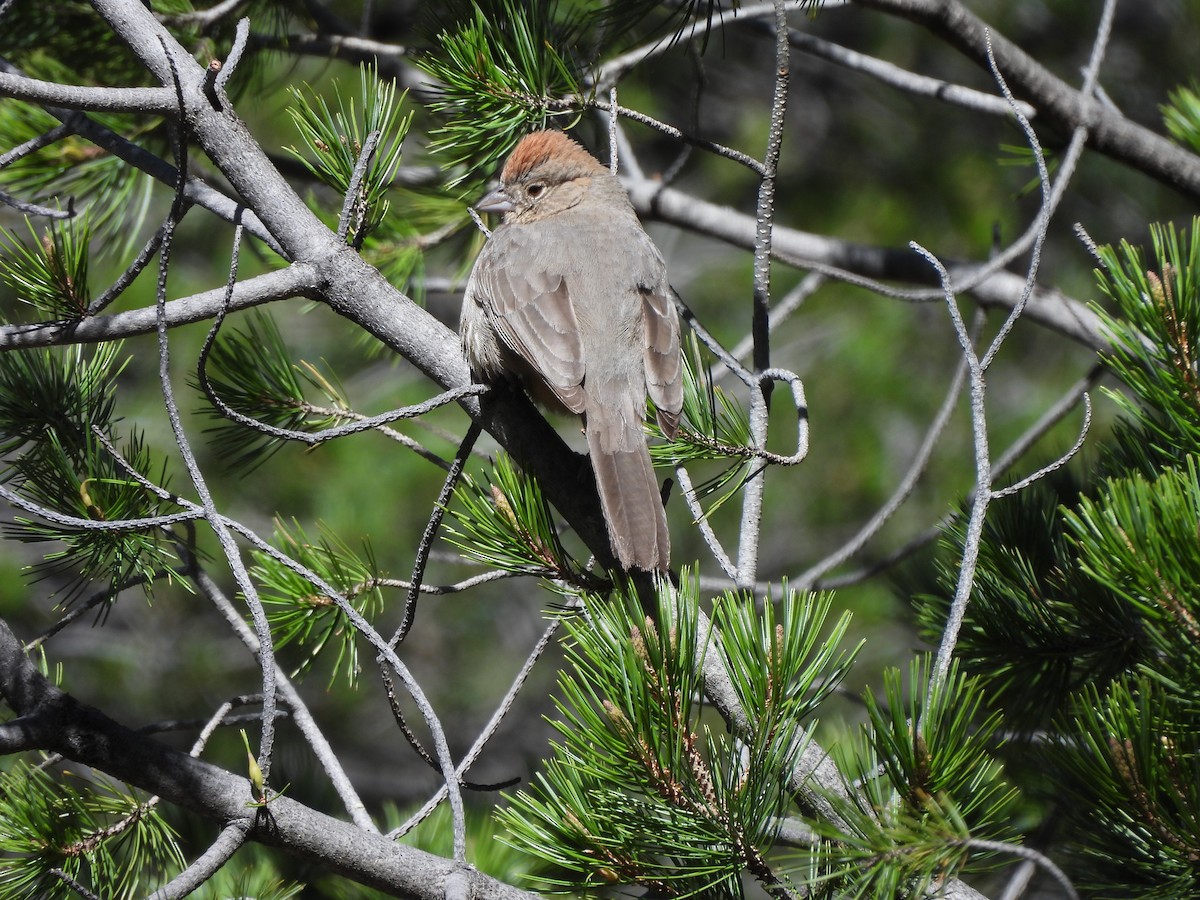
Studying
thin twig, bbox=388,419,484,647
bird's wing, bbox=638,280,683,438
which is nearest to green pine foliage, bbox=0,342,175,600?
thin twig, bbox=388,419,484,647

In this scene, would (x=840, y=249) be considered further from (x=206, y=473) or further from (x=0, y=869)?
(x=206, y=473)

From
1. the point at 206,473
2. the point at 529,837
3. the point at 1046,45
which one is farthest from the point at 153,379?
the point at 1046,45

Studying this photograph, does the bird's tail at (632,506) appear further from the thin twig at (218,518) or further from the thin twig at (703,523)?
the thin twig at (218,518)

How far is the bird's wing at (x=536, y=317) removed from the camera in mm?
2939

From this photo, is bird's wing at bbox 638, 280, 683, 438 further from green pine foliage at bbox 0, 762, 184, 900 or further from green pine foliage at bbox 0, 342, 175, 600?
green pine foliage at bbox 0, 762, 184, 900

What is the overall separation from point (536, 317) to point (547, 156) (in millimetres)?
876

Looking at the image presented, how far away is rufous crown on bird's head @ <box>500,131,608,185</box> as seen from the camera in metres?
3.61

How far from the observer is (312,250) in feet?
7.84

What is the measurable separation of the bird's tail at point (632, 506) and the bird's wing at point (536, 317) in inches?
14.6

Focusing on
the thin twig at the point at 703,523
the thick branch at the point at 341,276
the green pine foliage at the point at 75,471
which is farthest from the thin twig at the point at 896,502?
the green pine foliage at the point at 75,471

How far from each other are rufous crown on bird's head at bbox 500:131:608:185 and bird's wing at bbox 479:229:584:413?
41 centimetres

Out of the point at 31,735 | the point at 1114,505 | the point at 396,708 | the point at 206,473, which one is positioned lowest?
the point at 206,473

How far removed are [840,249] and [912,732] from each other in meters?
2.83

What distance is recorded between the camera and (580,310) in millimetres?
3201
